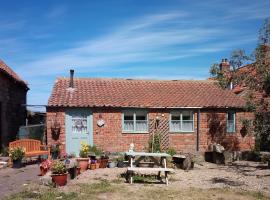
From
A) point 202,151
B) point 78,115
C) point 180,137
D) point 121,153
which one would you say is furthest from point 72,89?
point 202,151

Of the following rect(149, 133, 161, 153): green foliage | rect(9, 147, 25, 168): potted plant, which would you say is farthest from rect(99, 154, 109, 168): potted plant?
rect(149, 133, 161, 153): green foliage

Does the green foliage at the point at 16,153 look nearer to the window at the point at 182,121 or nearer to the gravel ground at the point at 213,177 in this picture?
the gravel ground at the point at 213,177

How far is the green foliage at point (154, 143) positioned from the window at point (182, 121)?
1102 millimetres

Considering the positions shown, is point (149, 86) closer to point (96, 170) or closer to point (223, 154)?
point (223, 154)

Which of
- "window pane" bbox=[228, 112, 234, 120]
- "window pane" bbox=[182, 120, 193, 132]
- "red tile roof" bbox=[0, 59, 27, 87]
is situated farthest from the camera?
"window pane" bbox=[228, 112, 234, 120]

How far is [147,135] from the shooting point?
835 inches

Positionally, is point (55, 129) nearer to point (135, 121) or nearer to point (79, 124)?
point (79, 124)

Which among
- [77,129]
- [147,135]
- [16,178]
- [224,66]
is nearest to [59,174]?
[16,178]

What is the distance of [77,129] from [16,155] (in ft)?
14.8

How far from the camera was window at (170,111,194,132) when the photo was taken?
71.2 feet

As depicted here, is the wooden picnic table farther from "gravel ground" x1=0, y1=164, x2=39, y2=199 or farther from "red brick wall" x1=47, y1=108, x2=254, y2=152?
"red brick wall" x1=47, y1=108, x2=254, y2=152

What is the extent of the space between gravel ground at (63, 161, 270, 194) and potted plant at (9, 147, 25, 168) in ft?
9.69

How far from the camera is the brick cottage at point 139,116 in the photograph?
20492 millimetres

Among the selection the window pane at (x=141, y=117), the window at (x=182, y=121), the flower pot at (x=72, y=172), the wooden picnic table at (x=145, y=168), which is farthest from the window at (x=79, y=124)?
the flower pot at (x=72, y=172)
